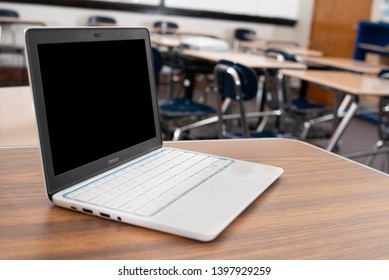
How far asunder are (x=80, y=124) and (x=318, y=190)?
0.41 meters

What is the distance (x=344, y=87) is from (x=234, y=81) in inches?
24.5

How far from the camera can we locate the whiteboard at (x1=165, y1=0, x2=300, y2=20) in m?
6.96

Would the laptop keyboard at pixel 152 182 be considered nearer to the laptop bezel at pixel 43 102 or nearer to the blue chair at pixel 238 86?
the laptop bezel at pixel 43 102

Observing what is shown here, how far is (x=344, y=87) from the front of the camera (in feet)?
8.30

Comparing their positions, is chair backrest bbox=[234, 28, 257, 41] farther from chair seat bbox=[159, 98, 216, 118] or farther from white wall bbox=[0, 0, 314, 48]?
chair seat bbox=[159, 98, 216, 118]

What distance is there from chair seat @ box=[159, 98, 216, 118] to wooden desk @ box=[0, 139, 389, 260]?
6.70ft

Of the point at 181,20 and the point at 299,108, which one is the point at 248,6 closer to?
the point at 181,20

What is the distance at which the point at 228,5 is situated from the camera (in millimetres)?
7215

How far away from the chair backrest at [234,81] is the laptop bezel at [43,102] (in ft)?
5.07

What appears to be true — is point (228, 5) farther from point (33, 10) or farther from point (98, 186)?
point (98, 186)

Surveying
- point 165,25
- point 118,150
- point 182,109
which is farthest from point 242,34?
point 118,150

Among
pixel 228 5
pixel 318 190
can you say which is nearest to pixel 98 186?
pixel 318 190

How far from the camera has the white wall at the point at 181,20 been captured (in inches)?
238

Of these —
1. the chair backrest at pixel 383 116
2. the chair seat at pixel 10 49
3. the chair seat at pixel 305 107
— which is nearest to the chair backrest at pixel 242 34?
the chair seat at pixel 10 49
